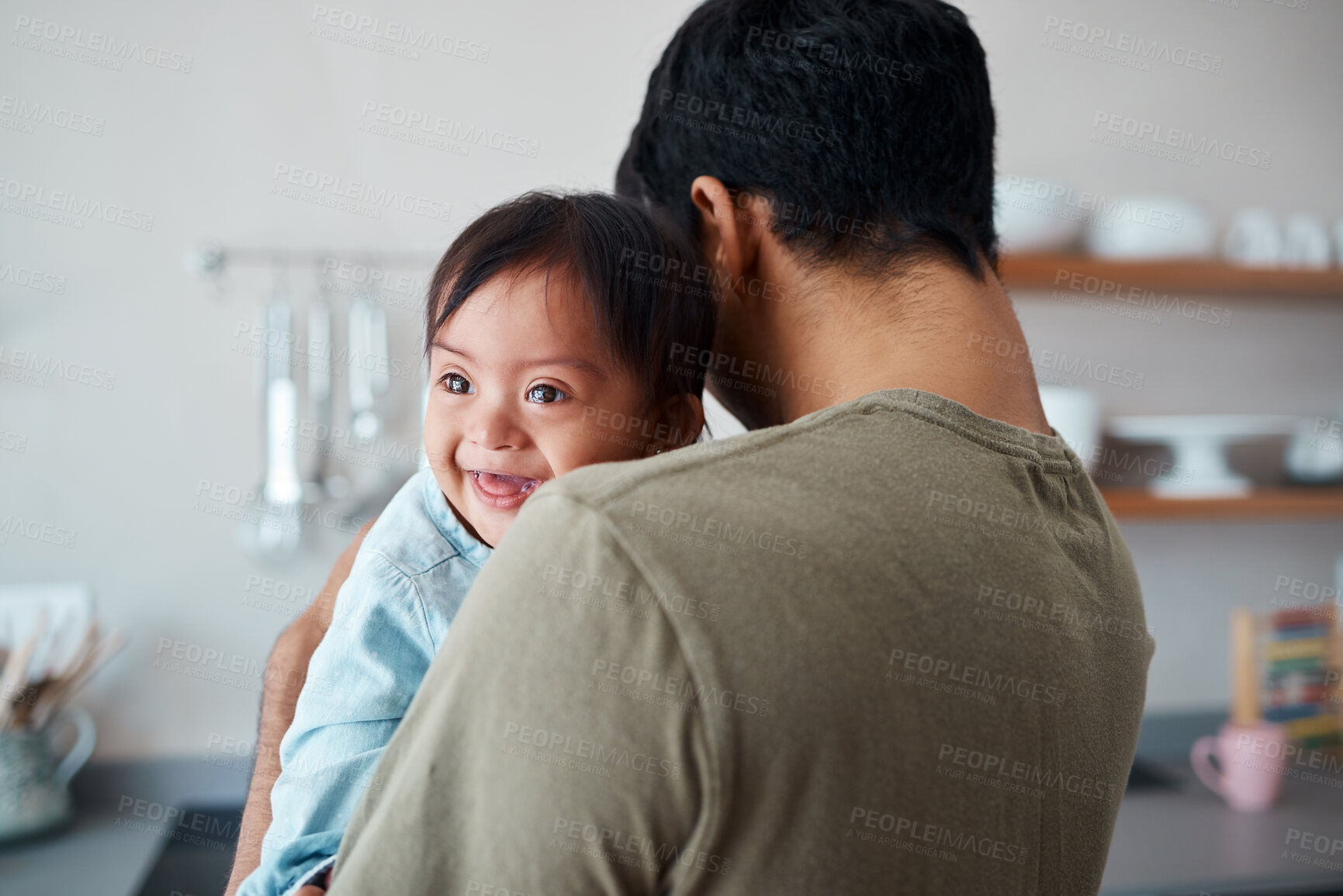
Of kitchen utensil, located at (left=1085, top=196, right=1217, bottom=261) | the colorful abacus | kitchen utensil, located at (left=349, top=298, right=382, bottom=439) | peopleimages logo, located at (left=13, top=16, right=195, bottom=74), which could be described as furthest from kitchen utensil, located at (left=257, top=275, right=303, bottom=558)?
the colorful abacus

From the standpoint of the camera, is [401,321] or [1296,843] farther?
[401,321]

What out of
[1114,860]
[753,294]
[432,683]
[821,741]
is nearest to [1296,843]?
[1114,860]

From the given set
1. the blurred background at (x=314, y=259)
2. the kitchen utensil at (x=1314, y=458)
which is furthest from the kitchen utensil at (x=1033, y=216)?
the kitchen utensil at (x=1314, y=458)

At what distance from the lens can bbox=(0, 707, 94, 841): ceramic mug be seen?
5.13 ft

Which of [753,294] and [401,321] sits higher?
[753,294]

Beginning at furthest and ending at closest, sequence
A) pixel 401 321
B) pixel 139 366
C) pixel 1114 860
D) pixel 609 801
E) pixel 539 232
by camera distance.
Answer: pixel 401 321 < pixel 139 366 < pixel 1114 860 < pixel 539 232 < pixel 609 801

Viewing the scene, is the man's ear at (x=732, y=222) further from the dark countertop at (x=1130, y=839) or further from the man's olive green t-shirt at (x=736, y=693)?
the dark countertop at (x=1130, y=839)

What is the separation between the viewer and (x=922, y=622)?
48 centimetres

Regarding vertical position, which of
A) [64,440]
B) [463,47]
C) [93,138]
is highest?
[463,47]

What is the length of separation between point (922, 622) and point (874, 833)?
0.33ft

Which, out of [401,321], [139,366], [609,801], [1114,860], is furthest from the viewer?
[401,321]

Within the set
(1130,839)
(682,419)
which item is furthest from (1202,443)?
(682,419)

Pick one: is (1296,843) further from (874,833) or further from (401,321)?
(401,321)

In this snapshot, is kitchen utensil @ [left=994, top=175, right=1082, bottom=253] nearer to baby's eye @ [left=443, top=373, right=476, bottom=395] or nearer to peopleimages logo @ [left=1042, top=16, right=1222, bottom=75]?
peopleimages logo @ [left=1042, top=16, right=1222, bottom=75]
